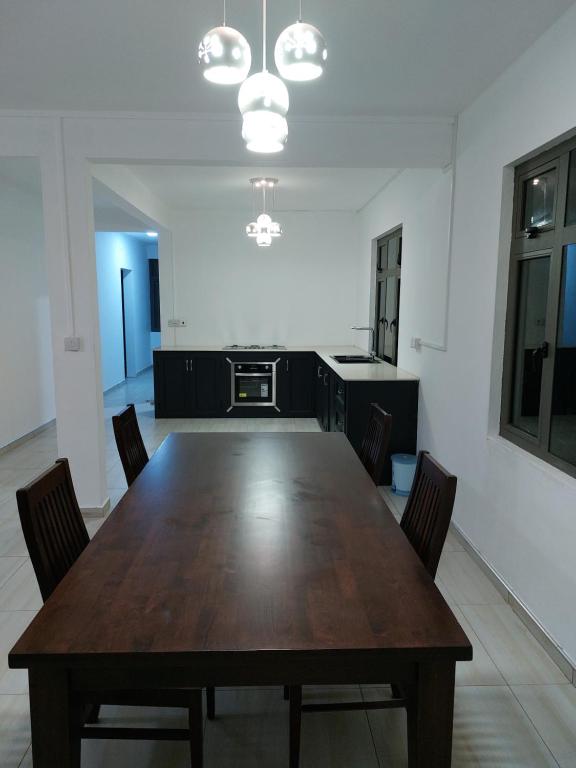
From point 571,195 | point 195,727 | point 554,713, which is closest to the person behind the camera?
point 195,727

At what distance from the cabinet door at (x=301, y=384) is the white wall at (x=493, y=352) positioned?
2.58 metres

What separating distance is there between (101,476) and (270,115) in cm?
291

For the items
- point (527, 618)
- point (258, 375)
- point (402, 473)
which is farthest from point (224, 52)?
point (258, 375)

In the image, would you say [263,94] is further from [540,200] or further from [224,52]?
[540,200]

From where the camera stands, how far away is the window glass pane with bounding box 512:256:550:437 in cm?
250

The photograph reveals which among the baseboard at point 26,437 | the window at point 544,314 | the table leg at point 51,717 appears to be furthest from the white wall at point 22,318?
the table leg at point 51,717

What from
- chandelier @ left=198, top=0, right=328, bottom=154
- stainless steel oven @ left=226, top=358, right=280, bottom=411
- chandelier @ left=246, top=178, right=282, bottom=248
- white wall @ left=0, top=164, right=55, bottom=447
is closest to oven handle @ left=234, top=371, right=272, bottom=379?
stainless steel oven @ left=226, top=358, right=280, bottom=411

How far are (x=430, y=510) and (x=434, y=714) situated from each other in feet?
2.14

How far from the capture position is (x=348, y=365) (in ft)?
16.6

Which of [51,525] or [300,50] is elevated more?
[300,50]

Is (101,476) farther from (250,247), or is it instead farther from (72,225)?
(250,247)

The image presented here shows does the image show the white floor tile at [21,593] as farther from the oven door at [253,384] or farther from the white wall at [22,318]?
the oven door at [253,384]

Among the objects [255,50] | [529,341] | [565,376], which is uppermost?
[255,50]

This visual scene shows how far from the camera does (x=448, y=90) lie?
2891mm
